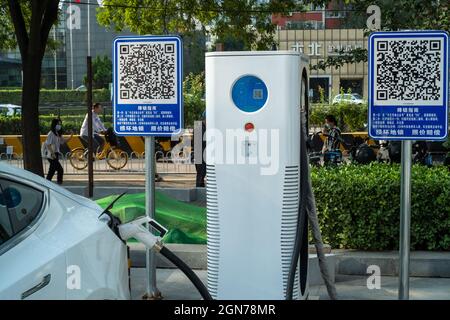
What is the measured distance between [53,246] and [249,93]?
2.42m

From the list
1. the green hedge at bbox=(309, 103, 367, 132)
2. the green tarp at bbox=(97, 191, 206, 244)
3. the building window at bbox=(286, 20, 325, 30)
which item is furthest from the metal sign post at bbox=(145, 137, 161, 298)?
the building window at bbox=(286, 20, 325, 30)

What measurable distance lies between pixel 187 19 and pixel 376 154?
6.82m

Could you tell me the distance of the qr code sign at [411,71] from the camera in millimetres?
5133

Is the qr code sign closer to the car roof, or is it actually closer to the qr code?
the qr code

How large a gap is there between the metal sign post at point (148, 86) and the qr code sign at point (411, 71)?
1.71 meters

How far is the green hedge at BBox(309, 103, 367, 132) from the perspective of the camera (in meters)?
25.7

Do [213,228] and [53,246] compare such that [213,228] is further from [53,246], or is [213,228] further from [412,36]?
[53,246]

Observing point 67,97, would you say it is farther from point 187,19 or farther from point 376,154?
point 376,154

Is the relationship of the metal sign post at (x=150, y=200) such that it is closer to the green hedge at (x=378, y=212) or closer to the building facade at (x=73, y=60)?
the green hedge at (x=378, y=212)

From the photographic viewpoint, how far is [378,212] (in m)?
7.33

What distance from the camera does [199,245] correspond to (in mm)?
7770

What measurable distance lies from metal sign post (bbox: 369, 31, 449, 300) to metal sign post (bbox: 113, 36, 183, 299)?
1.68m

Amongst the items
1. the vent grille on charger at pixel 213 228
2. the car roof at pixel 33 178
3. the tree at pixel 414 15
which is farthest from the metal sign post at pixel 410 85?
the tree at pixel 414 15
